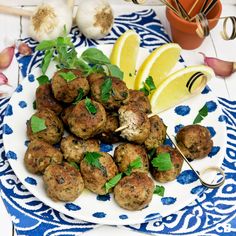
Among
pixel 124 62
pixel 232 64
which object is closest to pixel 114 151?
pixel 124 62

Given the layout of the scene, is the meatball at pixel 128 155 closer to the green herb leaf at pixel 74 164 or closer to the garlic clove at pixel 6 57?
the green herb leaf at pixel 74 164

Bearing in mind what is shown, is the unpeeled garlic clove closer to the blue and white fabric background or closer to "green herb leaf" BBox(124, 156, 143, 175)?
the blue and white fabric background

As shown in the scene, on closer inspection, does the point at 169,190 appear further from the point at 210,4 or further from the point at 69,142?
the point at 210,4

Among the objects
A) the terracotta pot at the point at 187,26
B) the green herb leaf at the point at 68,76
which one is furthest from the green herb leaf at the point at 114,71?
the terracotta pot at the point at 187,26

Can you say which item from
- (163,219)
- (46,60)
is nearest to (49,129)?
(46,60)

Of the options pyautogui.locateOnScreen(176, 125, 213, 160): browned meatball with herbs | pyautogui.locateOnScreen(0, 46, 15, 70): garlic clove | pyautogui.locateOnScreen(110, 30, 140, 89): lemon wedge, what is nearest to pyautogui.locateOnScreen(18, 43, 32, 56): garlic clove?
pyautogui.locateOnScreen(0, 46, 15, 70): garlic clove

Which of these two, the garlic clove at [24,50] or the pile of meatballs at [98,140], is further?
the garlic clove at [24,50]
